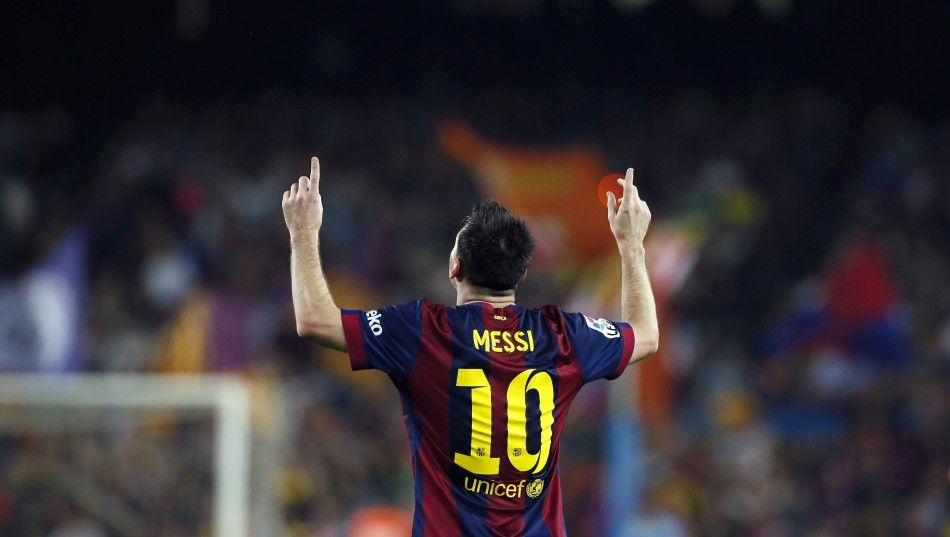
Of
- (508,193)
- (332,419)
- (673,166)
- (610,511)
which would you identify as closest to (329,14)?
(508,193)

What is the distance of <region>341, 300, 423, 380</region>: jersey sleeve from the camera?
3373mm

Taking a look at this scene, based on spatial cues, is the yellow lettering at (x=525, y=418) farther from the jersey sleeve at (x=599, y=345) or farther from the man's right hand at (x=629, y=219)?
the man's right hand at (x=629, y=219)

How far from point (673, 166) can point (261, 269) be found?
4849 mm

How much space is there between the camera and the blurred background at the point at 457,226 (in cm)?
1242

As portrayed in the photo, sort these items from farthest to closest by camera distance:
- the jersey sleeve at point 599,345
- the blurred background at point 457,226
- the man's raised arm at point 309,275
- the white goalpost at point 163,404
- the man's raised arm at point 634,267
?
the blurred background at point 457,226 → the white goalpost at point 163,404 → the man's raised arm at point 634,267 → the jersey sleeve at point 599,345 → the man's raised arm at point 309,275

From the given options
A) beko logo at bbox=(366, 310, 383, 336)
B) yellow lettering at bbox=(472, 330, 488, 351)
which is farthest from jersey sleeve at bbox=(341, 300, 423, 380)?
yellow lettering at bbox=(472, 330, 488, 351)

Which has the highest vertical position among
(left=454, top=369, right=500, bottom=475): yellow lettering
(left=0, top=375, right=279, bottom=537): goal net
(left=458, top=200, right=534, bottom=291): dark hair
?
(left=458, top=200, right=534, bottom=291): dark hair

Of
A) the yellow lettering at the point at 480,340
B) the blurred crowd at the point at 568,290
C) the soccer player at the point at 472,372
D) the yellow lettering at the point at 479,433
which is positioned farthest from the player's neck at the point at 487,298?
the blurred crowd at the point at 568,290

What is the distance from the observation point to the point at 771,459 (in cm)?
1325

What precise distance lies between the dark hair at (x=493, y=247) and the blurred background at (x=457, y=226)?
23.3 ft

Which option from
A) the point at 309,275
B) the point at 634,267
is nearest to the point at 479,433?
the point at 309,275

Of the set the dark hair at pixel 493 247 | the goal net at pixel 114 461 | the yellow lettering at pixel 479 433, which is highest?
the dark hair at pixel 493 247

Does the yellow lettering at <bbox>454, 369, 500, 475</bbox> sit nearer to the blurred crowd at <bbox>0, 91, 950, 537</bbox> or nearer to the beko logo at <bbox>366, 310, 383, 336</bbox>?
the beko logo at <bbox>366, 310, 383, 336</bbox>

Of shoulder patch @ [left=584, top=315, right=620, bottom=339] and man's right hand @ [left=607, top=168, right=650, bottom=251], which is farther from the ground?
man's right hand @ [left=607, top=168, right=650, bottom=251]
